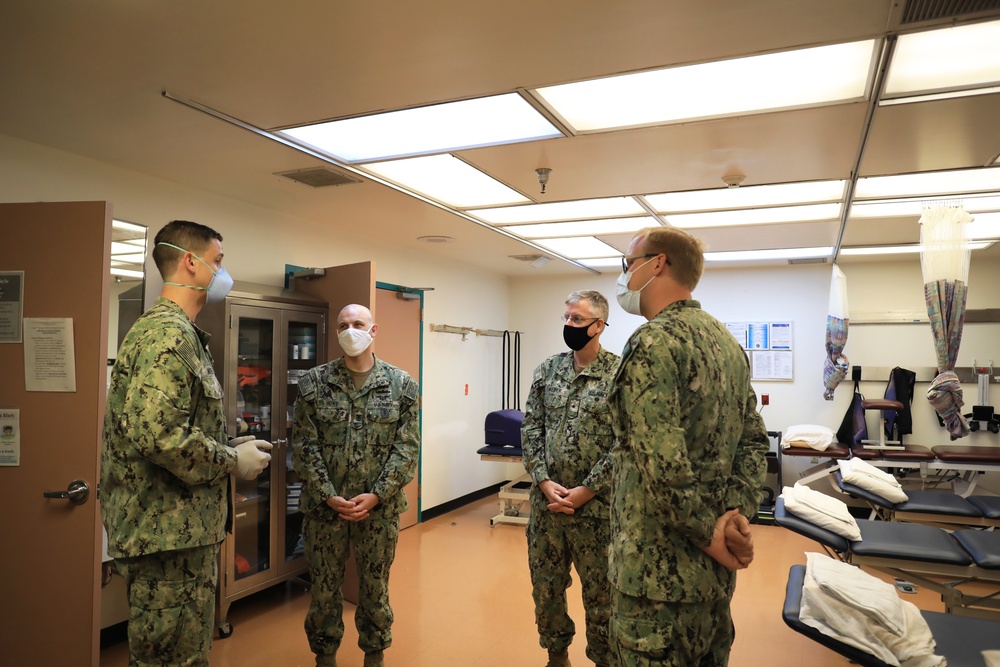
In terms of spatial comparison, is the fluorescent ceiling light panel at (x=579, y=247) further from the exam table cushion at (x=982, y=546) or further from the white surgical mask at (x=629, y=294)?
the white surgical mask at (x=629, y=294)

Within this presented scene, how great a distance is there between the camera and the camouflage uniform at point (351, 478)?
115 inches

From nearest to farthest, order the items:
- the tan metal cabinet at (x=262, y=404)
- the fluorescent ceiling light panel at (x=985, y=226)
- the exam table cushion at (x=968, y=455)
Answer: the tan metal cabinet at (x=262, y=404), the fluorescent ceiling light panel at (x=985, y=226), the exam table cushion at (x=968, y=455)

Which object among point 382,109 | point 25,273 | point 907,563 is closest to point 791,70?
point 382,109

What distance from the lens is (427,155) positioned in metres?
3.29

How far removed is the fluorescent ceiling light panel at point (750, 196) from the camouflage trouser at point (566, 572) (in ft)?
7.27

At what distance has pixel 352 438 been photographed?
9.93 feet

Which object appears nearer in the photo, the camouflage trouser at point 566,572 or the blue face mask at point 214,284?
the blue face mask at point 214,284

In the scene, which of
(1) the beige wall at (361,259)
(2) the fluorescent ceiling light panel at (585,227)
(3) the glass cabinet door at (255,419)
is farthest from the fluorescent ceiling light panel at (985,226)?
(3) the glass cabinet door at (255,419)

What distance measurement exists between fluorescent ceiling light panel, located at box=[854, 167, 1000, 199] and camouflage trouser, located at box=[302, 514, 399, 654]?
3307 mm

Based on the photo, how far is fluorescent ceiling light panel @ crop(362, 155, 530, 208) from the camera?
352cm

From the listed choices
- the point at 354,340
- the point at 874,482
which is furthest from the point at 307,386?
the point at 874,482

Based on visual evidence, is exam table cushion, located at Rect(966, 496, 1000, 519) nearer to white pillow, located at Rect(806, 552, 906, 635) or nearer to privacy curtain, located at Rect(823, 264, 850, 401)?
privacy curtain, located at Rect(823, 264, 850, 401)

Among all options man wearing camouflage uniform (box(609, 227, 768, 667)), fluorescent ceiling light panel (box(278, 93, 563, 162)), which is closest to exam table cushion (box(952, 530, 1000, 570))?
man wearing camouflage uniform (box(609, 227, 768, 667))

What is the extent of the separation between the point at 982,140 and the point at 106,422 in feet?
12.6
